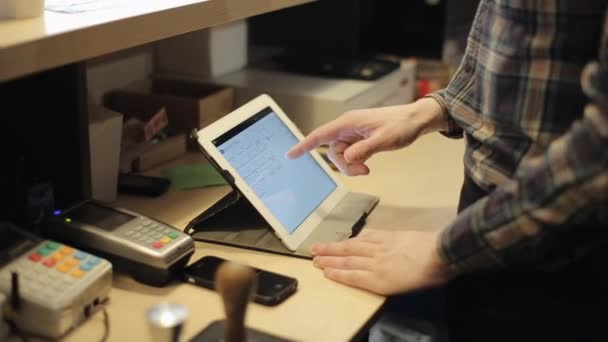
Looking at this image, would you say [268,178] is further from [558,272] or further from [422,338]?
[422,338]

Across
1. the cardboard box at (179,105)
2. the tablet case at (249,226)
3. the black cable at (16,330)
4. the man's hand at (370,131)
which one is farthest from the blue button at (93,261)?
the cardboard box at (179,105)

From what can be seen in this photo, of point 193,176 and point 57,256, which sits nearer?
point 57,256

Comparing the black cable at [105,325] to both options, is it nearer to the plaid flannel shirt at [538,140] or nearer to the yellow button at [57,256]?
the yellow button at [57,256]

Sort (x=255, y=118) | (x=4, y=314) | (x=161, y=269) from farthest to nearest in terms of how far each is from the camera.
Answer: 1. (x=255, y=118)
2. (x=161, y=269)
3. (x=4, y=314)

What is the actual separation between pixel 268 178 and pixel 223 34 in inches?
26.5

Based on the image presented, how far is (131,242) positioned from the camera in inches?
40.3

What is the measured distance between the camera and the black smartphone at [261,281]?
988 millimetres

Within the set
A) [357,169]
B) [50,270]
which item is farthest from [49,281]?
[357,169]

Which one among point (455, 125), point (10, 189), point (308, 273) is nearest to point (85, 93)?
point (10, 189)

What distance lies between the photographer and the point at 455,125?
1.25m

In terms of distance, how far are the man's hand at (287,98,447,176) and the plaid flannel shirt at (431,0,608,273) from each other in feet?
0.68

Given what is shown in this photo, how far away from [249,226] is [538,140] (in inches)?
18.4

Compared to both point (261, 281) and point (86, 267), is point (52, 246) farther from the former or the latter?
point (261, 281)

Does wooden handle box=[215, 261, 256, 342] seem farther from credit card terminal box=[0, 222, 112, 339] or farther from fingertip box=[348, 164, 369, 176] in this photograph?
fingertip box=[348, 164, 369, 176]
